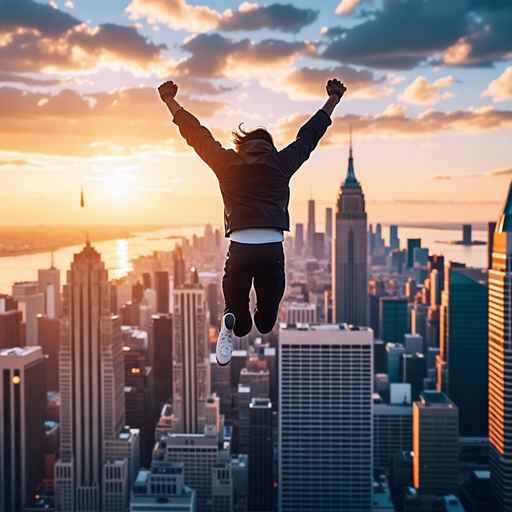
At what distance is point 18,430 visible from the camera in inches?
743

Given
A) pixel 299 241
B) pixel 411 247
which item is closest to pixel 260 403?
pixel 411 247

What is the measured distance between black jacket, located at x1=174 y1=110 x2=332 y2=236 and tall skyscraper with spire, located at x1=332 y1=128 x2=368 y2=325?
126 ft

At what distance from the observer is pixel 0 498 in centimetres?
1823

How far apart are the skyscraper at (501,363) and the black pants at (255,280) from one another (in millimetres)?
19283

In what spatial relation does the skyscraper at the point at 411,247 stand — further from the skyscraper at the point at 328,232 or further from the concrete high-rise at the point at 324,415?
the concrete high-rise at the point at 324,415

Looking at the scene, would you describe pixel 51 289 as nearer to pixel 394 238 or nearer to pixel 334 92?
pixel 334 92

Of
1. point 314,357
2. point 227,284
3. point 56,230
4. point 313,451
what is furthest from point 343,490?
point 227,284

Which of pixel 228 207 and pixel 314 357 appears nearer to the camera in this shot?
pixel 228 207

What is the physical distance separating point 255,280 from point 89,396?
20.0 meters

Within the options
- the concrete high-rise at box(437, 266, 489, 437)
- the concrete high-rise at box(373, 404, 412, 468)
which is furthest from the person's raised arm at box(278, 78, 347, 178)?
the concrete high-rise at box(437, 266, 489, 437)

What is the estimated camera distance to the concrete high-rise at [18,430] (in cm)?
1852

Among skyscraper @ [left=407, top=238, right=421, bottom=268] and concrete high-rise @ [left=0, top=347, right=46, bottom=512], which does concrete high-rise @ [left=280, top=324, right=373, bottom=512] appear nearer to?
concrete high-rise @ [left=0, top=347, right=46, bottom=512]

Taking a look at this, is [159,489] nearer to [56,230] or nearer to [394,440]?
[56,230]

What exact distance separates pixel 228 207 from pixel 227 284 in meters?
0.31
